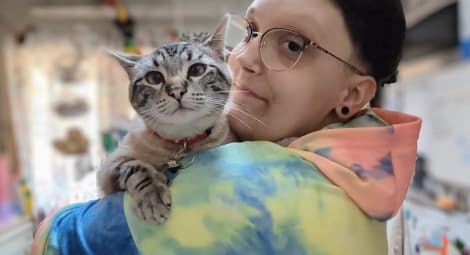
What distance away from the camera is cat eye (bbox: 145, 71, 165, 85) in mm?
636

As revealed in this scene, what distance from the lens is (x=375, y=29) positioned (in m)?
0.67

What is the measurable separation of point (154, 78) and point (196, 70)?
0.06 m

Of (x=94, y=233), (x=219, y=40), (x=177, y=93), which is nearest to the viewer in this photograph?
(x=94, y=233)

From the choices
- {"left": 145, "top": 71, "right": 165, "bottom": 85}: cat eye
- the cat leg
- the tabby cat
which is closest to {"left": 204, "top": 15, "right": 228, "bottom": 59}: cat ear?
the tabby cat

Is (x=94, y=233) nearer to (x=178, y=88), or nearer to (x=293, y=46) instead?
(x=178, y=88)

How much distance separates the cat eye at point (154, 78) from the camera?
64cm

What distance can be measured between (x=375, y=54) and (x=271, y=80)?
0.16 metres

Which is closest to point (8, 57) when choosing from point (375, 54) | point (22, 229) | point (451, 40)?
point (22, 229)

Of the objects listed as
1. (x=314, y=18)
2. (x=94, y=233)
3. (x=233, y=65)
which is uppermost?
(x=314, y=18)

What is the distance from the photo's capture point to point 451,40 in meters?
1.91

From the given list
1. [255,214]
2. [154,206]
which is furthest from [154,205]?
[255,214]

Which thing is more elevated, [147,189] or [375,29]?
[375,29]

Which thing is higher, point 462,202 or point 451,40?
point 451,40

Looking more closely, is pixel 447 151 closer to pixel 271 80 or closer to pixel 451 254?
pixel 451 254
